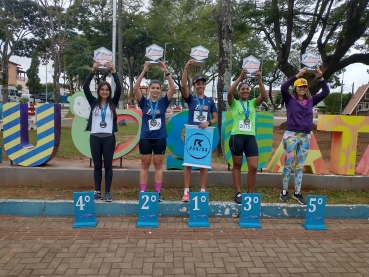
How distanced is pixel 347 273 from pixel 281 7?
14.0 m

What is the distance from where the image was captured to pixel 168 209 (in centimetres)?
493

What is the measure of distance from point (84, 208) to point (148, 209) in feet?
2.79

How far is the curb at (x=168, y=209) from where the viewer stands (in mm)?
4812

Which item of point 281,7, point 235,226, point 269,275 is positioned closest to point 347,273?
point 269,275

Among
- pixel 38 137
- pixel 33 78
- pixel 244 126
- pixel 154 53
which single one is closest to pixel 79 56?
pixel 38 137

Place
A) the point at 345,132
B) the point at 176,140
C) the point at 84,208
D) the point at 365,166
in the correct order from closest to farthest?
the point at 84,208
the point at 176,140
the point at 345,132
the point at 365,166

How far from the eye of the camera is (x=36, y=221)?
4.64m

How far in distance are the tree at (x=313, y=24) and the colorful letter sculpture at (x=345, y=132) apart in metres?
8.64

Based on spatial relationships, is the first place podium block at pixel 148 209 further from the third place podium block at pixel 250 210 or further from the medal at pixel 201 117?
the medal at pixel 201 117

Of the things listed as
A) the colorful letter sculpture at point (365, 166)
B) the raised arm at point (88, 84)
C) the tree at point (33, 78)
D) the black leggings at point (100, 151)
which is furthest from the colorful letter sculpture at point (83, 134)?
the tree at point (33, 78)

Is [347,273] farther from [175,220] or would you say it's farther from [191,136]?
[191,136]

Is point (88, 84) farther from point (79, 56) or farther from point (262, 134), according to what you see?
point (79, 56)

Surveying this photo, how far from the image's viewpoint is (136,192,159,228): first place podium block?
14.9 feet

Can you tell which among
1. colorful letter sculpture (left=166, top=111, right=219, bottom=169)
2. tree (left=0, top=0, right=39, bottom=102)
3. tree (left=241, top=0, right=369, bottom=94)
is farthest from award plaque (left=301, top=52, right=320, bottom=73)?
tree (left=0, top=0, right=39, bottom=102)
